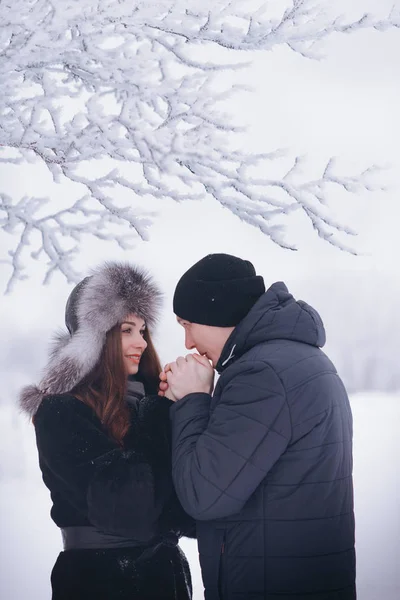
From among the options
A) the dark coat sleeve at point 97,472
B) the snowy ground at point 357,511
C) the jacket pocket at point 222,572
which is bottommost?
the snowy ground at point 357,511

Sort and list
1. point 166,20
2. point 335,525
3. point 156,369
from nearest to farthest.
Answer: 1. point 335,525
2. point 156,369
3. point 166,20

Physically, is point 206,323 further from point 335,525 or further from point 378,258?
point 378,258

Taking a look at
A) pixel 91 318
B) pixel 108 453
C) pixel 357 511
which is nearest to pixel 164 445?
pixel 108 453

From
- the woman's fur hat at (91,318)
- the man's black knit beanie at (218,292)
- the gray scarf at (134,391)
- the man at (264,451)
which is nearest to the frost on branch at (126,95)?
the woman's fur hat at (91,318)

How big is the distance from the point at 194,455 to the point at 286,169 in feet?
4.62

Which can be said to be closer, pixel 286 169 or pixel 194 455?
pixel 194 455

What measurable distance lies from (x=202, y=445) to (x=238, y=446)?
71 millimetres

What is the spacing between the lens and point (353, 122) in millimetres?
2393

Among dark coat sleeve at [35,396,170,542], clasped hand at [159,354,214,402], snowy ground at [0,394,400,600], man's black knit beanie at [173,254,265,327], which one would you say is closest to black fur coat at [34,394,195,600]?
dark coat sleeve at [35,396,170,542]

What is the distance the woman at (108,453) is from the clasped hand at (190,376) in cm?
13

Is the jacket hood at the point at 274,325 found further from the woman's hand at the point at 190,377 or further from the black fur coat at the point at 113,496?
the black fur coat at the point at 113,496

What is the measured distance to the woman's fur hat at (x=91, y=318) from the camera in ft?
5.16

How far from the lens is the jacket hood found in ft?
4.34

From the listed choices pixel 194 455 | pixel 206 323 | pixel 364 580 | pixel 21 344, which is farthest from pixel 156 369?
pixel 364 580
